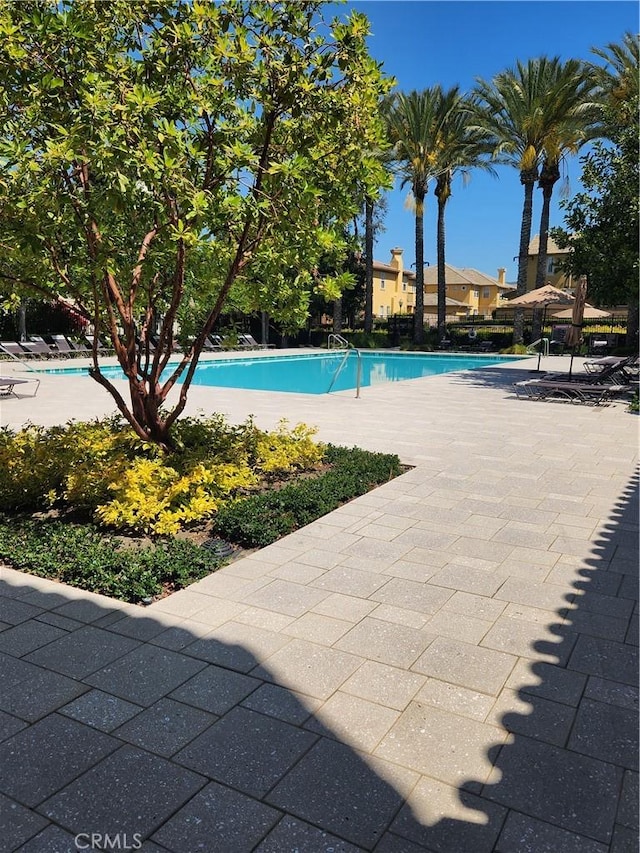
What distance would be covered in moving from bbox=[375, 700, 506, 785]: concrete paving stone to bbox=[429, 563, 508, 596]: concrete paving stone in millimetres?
1429

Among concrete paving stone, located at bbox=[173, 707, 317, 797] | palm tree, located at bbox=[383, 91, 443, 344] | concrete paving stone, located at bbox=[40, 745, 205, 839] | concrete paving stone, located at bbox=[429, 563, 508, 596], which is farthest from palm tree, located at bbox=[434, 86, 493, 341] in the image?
concrete paving stone, located at bbox=[40, 745, 205, 839]

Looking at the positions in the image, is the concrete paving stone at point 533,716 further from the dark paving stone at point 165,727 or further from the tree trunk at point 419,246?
the tree trunk at point 419,246

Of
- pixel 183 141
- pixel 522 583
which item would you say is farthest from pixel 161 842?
pixel 183 141

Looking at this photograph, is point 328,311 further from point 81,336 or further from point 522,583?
point 522,583

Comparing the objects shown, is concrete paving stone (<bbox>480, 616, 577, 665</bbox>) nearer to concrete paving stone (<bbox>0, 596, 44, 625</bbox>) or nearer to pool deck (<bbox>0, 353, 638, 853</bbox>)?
pool deck (<bbox>0, 353, 638, 853</bbox>)

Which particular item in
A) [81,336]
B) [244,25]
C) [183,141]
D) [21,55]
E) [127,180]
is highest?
[244,25]

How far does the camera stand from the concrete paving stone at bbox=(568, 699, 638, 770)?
266 cm

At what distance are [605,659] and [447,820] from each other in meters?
1.59

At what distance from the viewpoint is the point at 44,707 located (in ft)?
9.58

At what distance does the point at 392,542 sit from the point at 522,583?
1.14 metres

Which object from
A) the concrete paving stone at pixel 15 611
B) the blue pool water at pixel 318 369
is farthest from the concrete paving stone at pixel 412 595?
the blue pool water at pixel 318 369

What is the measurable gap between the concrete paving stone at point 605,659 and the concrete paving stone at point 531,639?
55 mm

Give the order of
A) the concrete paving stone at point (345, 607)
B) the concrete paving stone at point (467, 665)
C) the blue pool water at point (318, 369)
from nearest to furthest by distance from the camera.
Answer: the concrete paving stone at point (467, 665) < the concrete paving stone at point (345, 607) < the blue pool water at point (318, 369)

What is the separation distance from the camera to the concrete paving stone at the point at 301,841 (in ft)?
7.06
